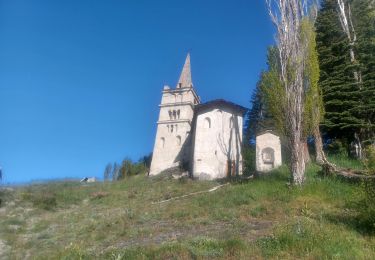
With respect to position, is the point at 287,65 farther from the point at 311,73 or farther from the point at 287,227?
the point at 287,227

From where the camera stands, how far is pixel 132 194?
26.1m

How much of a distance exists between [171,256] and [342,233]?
4483 mm

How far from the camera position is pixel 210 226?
13.5 meters

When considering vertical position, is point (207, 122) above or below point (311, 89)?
above

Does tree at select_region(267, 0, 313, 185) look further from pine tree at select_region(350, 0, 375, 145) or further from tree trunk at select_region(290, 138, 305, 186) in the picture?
pine tree at select_region(350, 0, 375, 145)

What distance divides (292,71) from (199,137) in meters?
15.2

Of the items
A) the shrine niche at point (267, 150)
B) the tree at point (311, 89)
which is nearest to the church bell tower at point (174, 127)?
the shrine niche at point (267, 150)

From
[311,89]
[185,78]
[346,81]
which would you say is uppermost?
[185,78]

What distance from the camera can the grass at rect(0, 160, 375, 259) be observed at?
32.1ft

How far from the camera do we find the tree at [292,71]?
19172 millimetres

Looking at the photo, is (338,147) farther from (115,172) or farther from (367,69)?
(115,172)

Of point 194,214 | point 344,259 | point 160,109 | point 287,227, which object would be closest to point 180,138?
point 160,109

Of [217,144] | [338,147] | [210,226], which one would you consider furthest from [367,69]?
[210,226]

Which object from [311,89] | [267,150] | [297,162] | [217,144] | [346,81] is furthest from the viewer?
[217,144]
